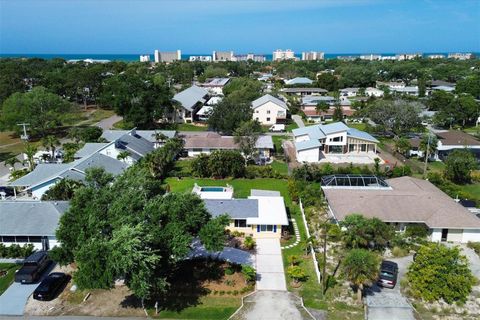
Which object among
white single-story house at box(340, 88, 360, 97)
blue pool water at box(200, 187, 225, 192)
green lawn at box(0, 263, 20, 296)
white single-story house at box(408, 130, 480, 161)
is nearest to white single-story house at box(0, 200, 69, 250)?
green lawn at box(0, 263, 20, 296)

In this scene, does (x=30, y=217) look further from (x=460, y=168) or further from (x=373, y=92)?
(x=373, y=92)

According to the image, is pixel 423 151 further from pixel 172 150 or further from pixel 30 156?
pixel 30 156

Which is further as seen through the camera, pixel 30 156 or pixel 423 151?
pixel 423 151

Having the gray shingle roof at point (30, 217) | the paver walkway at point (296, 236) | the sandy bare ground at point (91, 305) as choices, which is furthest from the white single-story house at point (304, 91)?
the sandy bare ground at point (91, 305)

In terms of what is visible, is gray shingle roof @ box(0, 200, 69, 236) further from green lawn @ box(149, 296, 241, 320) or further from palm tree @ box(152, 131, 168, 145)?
palm tree @ box(152, 131, 168, 145)

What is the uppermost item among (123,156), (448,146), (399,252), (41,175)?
(123,156)

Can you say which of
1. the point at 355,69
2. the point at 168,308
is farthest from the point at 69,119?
the point at 355,69

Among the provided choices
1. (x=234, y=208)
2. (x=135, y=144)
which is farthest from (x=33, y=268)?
(x=135, y=144)
